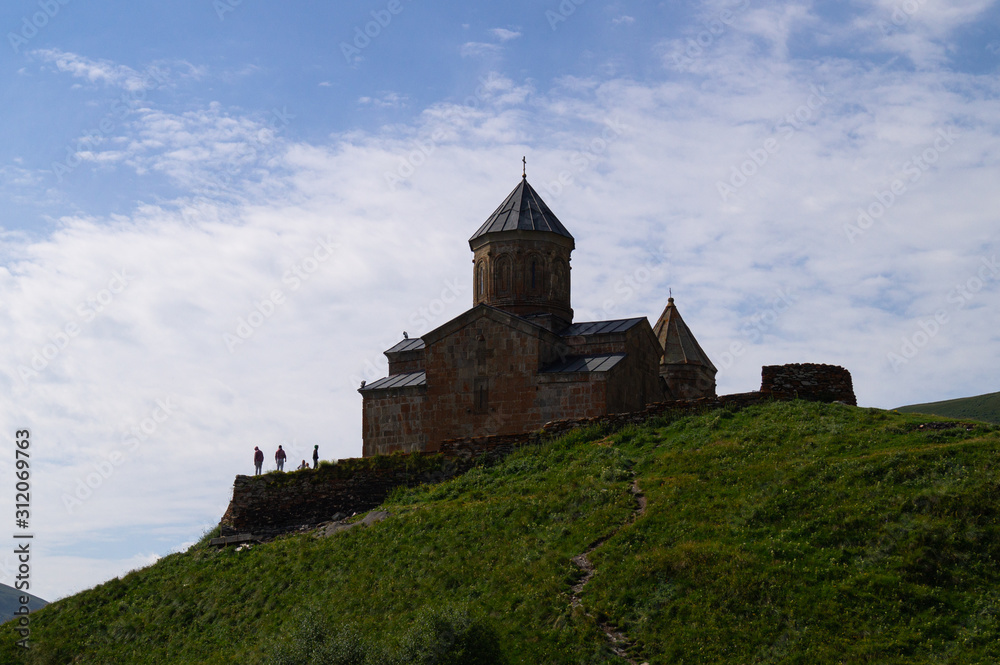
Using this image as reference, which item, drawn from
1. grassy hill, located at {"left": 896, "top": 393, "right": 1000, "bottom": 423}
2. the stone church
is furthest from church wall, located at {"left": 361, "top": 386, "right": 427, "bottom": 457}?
grassy hill, located at {"left": 896, "top": 393, "right": 1000, "bottom": 423}

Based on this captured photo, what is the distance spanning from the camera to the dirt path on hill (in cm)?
1158

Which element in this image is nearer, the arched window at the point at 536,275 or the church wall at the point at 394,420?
the church wall at the point at 394,420

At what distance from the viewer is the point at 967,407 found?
5766 cm

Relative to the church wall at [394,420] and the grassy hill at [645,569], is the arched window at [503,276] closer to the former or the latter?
the church wall at [394,420]

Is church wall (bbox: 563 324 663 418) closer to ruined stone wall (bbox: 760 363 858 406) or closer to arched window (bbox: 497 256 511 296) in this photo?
arched window (bbox: 497 256 511 296)

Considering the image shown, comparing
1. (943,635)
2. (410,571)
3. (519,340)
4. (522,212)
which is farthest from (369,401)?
(943,635)

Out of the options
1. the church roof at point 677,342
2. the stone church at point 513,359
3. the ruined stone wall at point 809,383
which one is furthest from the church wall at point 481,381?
the church roof at point 677,342

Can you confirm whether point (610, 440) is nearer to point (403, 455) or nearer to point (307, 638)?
point (403, 455)

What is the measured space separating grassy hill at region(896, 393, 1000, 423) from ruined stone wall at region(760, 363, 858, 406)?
126 feet

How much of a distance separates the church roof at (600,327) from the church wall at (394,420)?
3929 mm

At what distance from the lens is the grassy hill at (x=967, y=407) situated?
54438 millimetres

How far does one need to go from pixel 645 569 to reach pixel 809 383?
8.15m

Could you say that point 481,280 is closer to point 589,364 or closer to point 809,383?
point 589,364

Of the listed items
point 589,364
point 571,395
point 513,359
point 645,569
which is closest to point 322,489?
point 513,359
